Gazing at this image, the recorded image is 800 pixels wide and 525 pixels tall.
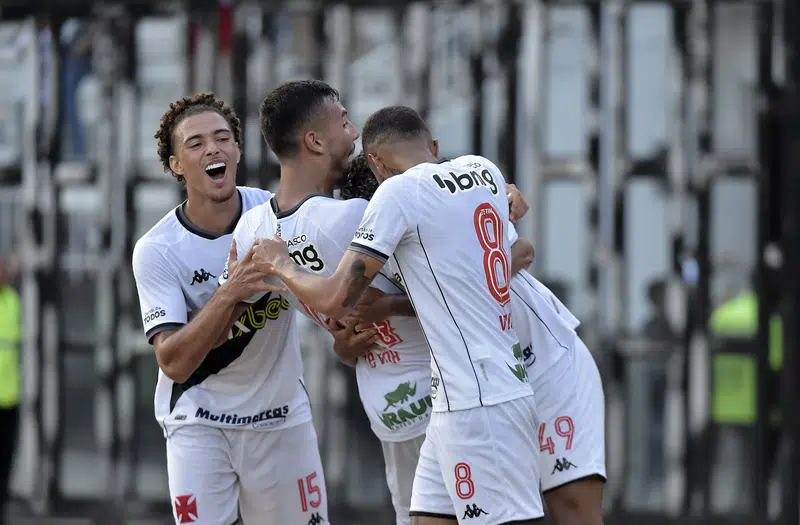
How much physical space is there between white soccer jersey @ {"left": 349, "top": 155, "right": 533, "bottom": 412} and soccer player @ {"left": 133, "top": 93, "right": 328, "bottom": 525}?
0.88m

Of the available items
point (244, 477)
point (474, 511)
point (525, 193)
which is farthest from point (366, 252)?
point (525, 193)

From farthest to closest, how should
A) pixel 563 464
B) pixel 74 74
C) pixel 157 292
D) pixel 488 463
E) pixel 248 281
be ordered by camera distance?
pixel 74 74 < pixel 157 292 < pixel 563 464 < pixel 248 281 < pixel 488 463

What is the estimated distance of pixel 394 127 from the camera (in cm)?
478

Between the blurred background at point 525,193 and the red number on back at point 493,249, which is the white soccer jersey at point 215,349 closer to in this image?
the red number on back at point 493,249

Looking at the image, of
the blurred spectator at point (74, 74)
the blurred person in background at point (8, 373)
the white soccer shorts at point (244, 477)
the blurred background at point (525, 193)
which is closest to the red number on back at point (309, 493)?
the white soccer shorts at point (244, 477)

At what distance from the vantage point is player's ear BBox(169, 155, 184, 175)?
537 centimetres

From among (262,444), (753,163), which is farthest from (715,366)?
(262,444)

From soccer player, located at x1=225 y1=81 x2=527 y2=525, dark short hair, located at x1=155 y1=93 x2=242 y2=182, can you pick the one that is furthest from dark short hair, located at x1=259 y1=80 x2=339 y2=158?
dark short hair, located at x1=155 y1=93 x2=242 y2=182

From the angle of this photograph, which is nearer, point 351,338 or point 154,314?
point 351,338

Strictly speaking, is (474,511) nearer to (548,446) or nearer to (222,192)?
(548,446)

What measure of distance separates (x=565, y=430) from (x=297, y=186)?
52.6 inches

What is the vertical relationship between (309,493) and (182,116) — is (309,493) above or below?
below

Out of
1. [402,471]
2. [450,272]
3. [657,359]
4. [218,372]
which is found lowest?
[402,471]

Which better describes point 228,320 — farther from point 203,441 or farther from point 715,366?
point 715,366
